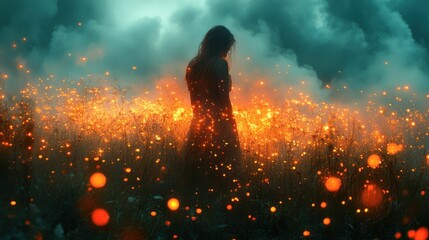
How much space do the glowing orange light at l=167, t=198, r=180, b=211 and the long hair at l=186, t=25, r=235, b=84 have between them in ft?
5.74

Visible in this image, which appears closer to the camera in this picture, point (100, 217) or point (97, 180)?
point (100, 217)

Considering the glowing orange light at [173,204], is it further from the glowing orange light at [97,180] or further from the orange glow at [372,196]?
the orange glow at [372,196]

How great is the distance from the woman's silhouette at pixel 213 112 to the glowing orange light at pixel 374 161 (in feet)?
4.85

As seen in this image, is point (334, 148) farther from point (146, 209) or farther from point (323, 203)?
point (146, 209)

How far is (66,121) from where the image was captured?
19.7 feet

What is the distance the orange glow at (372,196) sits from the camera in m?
4.57

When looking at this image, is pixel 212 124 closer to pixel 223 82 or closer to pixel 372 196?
pixel 223 82

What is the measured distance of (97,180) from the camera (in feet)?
15.3

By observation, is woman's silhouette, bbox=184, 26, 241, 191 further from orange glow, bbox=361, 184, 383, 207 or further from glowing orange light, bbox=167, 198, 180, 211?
orange glow, bbox=361, 184, 383, 207

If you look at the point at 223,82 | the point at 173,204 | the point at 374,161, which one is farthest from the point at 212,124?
the point at 374,161

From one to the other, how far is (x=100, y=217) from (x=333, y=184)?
230 centimetres

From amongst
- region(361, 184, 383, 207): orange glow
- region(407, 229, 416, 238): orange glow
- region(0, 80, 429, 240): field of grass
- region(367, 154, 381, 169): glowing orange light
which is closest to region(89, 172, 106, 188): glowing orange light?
region(0, 80, 429, 240): field of grass

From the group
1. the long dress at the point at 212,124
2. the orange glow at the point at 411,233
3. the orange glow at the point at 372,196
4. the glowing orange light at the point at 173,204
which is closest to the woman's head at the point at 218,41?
the long dress at the point at 212,124

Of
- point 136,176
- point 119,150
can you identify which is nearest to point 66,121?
point 119,150
